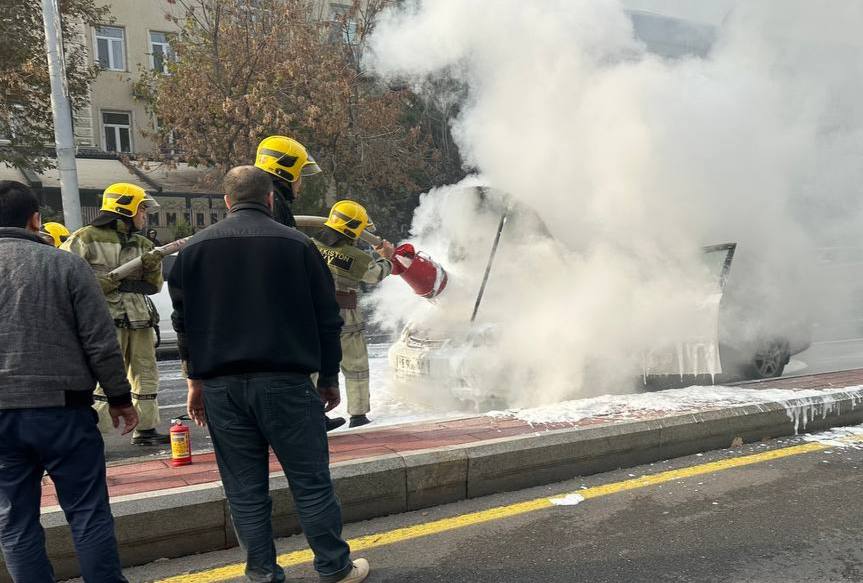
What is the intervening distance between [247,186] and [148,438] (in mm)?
2979

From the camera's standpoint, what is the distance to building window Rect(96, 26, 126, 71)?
2303 centimetres

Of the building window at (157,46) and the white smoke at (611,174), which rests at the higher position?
the building window at (157,46)

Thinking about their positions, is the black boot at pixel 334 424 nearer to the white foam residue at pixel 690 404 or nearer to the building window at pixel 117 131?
the white foam residue at pixel 690 404

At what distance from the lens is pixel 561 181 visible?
22.2 ft

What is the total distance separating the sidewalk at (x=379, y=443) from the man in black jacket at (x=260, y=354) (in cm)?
85

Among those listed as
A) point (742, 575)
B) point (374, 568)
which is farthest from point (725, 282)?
point (374, 568)

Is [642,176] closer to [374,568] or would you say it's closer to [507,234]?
[507,234]

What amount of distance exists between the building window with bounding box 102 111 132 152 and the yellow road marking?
2313 centimetres

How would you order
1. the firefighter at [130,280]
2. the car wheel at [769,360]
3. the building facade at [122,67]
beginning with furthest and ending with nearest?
1. the building facade at [122,67]
2. the car wheel at [769,360]
3. the firefighter at [130,280]

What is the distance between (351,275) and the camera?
17.3 ft

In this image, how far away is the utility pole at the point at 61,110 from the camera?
1086 centimetres

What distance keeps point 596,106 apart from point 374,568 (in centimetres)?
517

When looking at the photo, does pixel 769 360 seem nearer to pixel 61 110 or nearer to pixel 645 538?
pixel 645 538

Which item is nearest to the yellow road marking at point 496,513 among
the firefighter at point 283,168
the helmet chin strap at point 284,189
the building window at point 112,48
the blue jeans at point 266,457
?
the blue jeans at point 266,457
